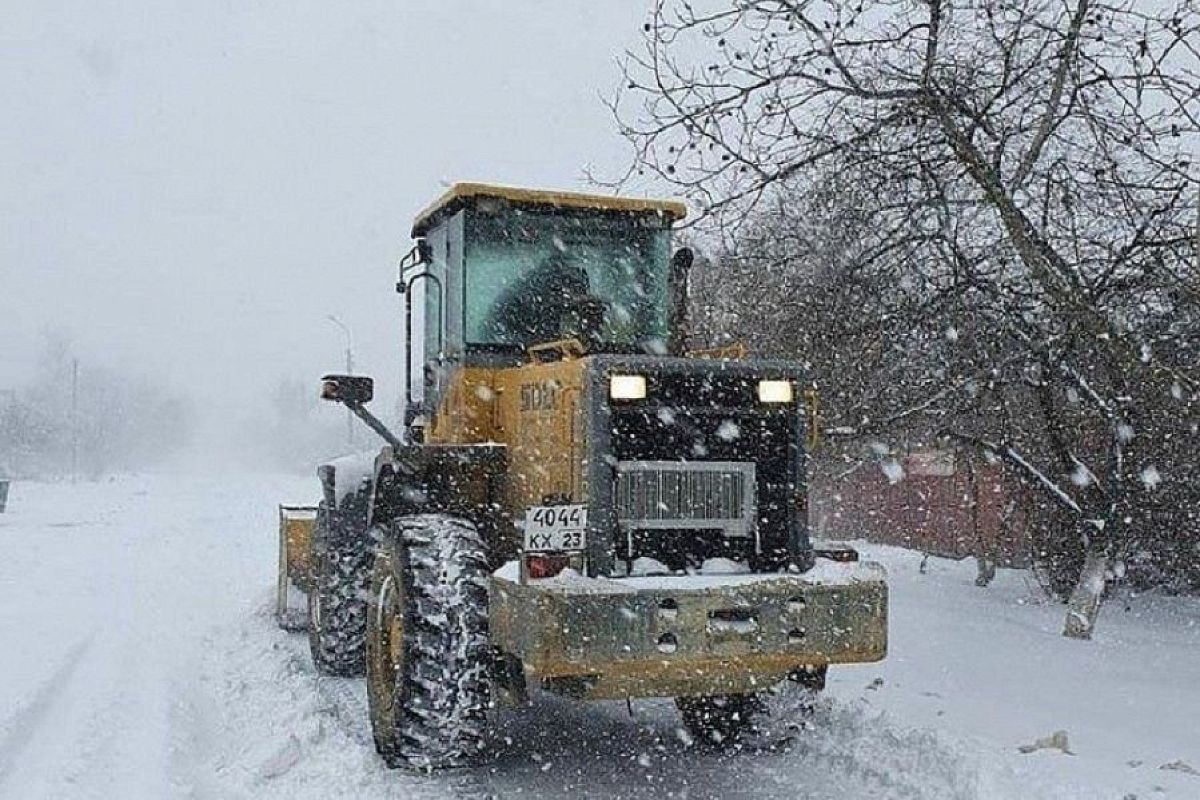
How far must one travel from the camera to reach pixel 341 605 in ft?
28.7

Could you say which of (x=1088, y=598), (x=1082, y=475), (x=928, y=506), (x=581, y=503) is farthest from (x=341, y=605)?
(x=928, y=506)

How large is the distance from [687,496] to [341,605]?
3.43m

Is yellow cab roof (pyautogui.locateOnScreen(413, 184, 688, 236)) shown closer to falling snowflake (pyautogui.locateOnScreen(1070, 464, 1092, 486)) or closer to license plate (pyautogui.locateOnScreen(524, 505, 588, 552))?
license plate (pyautogui.locateOnScreen(524, 505, 588, 552))

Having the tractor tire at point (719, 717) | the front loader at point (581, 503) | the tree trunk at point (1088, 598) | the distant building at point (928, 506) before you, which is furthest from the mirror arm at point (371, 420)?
the tree trunk at point (1088, 598)

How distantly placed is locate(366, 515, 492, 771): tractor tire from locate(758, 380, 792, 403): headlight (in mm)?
1529

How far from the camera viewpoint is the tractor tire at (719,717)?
7230mm

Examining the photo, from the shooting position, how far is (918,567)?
54.1ft

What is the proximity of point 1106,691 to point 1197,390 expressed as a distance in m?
2.01

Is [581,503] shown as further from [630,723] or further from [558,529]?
[630,723]

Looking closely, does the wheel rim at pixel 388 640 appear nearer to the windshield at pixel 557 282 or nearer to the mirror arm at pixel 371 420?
the mirror arm at pixel 371 420

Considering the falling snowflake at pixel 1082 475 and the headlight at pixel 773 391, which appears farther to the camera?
the falling snowflake at pixel 1082 475

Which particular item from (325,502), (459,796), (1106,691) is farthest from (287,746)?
(1106,691)

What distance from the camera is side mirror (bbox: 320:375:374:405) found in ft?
24.5

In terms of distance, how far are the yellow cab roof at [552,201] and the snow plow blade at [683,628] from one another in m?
2.25
